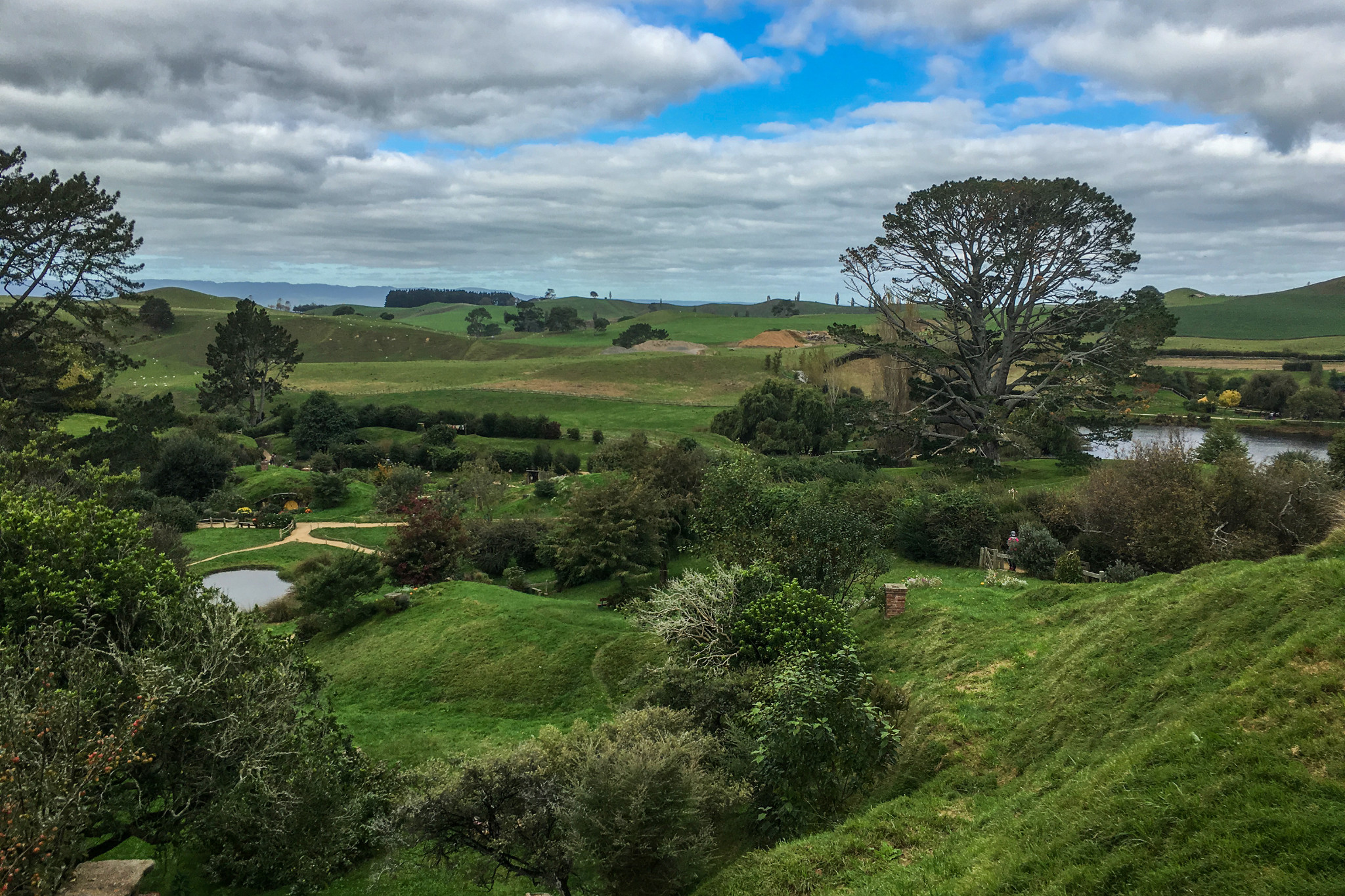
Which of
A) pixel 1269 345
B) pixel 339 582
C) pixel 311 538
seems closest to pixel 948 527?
pixel 339 582

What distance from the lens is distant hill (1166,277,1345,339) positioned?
125188 millimetres

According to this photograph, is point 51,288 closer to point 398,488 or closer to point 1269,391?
point 398,488

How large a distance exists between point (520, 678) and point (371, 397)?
7676 cm

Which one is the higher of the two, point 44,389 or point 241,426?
point 44,389

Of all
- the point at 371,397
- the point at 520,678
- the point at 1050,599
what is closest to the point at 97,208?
the point at 520,678

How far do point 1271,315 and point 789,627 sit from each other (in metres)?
160

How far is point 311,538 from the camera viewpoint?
4428 cm

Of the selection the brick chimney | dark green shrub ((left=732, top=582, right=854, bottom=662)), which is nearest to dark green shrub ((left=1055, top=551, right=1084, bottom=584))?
the brick chimney

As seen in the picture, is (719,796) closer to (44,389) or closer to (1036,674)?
(1036,674)

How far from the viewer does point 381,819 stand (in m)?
12.3

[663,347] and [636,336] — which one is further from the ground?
[636,336]

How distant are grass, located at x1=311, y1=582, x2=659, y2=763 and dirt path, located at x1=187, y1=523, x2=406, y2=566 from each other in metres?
11.6

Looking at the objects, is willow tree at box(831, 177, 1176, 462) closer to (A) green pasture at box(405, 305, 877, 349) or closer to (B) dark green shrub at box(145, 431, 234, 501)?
(B) dark green shrub at box(145, 431, 234, 501)

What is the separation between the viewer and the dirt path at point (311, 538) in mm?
41281
